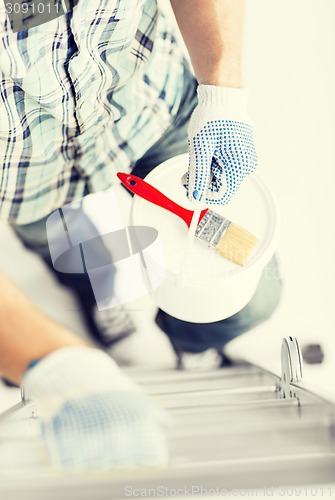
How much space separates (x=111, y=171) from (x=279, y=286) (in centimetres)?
46

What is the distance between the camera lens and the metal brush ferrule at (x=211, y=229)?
0.90 metres

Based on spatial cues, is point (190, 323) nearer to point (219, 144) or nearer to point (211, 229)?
point (211, 229)

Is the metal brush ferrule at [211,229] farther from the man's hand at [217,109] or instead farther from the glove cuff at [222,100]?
the glove cuff at [222,100]

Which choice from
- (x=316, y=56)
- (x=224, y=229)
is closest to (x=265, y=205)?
(x=224, y=229)

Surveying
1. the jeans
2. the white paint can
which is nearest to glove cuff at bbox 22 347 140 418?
the white paint can

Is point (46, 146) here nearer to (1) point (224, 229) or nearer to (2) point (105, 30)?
(2) point (105, 30)

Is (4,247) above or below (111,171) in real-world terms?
below

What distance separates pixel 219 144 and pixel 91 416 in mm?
537

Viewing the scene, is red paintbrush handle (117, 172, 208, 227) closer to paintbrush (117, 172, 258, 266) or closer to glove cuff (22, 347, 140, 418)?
paintbrush (117, 172, 258, 266)

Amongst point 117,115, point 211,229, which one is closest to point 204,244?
point 211,229

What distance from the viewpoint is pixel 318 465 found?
57 cm

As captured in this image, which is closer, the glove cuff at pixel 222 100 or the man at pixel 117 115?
the man at pixel 117 115

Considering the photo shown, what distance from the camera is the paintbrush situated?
891 millimetres

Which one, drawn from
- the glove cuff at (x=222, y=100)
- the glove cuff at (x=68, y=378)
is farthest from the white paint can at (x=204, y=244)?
the glove cuff at (x=68, y=378)
